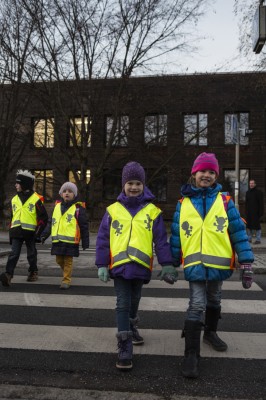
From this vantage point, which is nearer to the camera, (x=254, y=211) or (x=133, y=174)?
(x=133, y=174)

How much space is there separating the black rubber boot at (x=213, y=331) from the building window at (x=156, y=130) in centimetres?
1773

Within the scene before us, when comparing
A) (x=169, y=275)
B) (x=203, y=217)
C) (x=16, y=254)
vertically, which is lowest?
(x=16, y=254)

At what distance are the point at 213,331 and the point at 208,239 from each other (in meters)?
0.98

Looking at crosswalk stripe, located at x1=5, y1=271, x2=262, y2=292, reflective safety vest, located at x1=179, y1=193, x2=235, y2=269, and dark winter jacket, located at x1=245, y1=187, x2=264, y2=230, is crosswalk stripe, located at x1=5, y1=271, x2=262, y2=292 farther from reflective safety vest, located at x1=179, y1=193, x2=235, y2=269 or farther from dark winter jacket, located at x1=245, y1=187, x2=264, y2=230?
dark winter jacket, located at x1=245, y1=187, x2=264, y2=230

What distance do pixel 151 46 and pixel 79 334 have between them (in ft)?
56.4

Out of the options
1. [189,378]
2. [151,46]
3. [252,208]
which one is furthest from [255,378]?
[151,46]

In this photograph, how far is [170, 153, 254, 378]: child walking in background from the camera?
3.39 metres

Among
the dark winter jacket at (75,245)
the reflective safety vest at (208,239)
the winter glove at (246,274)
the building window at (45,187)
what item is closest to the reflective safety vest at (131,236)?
the reflective safety vest at (208,239)

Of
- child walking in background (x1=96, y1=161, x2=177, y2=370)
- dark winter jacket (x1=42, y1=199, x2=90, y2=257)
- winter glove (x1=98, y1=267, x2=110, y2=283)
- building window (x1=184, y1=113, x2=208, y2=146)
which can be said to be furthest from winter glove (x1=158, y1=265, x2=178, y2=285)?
building window (x1=184, y1=113, x2=208, y2=146)

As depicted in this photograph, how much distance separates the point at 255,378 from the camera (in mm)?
3148

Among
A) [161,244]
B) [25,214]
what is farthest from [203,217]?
[25,214]

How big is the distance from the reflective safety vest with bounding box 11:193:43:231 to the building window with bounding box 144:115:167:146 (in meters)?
14.8

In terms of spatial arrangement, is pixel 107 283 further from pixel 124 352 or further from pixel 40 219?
pixel 124 352

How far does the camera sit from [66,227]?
6.44 metres
